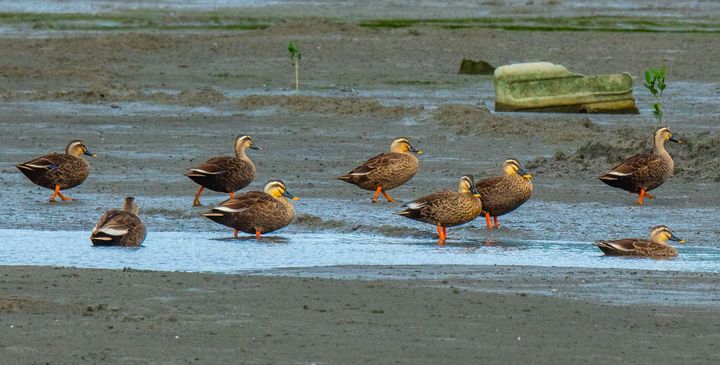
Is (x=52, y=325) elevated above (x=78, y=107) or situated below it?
above

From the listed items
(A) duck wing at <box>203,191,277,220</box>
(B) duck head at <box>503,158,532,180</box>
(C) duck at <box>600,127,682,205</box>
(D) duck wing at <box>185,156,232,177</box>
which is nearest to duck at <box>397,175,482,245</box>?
(B) duck head at <box>503,158,532,180</box>

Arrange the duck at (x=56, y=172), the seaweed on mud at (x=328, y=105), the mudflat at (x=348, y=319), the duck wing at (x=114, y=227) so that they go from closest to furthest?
the mudflat at (x=348, y=319), the duck wing at (x=114, y=227), the duck at (x=56, y=172), the seaweed on mud at (x=328, y=105)

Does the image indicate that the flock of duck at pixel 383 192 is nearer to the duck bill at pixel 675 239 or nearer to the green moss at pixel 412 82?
the duck bill at pixel 675 239

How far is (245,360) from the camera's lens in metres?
8.94

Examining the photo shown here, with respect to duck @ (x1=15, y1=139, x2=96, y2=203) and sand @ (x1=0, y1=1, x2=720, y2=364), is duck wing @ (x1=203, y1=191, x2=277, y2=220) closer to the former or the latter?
sand @ (x1=0, y1=1, x2=720, y2=364)

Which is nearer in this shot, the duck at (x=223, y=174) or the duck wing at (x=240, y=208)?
the duck wing at (x=240, y=208)

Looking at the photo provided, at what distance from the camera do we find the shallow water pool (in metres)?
13.0

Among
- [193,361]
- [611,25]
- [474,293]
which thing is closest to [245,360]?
[193,361]

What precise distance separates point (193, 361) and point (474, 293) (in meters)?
2.88

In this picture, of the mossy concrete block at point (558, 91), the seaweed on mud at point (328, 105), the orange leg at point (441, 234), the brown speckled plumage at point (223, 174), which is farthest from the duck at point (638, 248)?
the mossy concrete block at point (558, 91)

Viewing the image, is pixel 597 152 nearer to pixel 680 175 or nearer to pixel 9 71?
pixel 680 175

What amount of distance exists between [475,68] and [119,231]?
16.9 meters

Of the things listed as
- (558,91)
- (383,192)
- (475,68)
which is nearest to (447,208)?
(383,192)

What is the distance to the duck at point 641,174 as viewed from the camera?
17108mm
